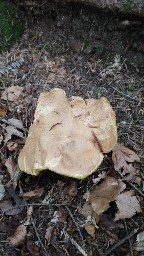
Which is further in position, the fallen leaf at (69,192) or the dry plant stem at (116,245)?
the fallen leaf at (69,192)

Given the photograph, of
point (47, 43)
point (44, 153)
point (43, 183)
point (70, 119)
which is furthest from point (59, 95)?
point (47, 43)

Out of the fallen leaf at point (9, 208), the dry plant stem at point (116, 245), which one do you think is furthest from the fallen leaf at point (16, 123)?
the dry plant stem at point (116, 245)

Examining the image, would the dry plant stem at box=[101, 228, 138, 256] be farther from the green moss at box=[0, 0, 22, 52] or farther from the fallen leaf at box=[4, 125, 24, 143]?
the green moss at box=[0, 0, 22, 52]

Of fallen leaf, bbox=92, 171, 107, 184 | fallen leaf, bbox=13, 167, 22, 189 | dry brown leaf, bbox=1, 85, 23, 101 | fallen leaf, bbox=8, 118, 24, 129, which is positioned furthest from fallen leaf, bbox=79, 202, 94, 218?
dry brown leaf, bbox=1, 85, 23, 101

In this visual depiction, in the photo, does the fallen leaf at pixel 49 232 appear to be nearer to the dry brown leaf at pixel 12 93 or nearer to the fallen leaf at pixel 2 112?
the fallen leaf at pixel 2 112

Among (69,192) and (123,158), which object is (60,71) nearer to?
(123,158)

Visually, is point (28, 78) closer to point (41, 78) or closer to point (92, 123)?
point (41, 78)

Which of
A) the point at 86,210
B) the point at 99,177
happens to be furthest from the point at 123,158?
the point at 86,210
